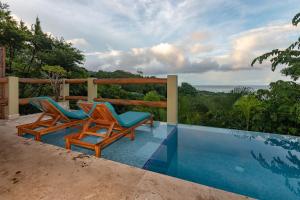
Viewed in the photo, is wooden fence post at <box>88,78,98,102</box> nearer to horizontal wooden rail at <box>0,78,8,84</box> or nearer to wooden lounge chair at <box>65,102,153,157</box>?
horizontal wooden rail at <box>0,78,8,84</box>

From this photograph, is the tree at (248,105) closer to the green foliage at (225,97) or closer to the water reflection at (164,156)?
the green foliage at (225,97)

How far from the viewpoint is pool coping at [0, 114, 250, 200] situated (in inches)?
53.2

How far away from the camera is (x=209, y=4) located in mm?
5000

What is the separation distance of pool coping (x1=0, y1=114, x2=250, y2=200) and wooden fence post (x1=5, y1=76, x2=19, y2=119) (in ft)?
9.00

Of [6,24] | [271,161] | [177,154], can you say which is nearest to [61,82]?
[6,24]

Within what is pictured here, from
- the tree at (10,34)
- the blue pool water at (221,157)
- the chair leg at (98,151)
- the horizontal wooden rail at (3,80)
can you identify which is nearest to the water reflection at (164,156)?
the blue pool water at (221,157)

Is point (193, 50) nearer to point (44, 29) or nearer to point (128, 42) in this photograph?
point (128, 42)

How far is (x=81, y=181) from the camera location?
1.54 metres

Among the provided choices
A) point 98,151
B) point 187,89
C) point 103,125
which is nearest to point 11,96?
point 103,125

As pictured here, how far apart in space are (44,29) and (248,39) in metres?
10.6

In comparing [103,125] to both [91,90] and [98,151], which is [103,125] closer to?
[98,151]

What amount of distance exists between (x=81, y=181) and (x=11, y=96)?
4159mm

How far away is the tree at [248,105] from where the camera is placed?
3736mm

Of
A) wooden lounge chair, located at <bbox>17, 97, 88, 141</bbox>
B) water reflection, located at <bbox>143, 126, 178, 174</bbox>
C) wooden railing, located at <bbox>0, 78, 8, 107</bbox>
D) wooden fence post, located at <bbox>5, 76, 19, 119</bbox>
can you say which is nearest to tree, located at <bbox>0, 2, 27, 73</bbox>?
wooden railing, located at <bbox>0, 78, 8, 107</bbox>
